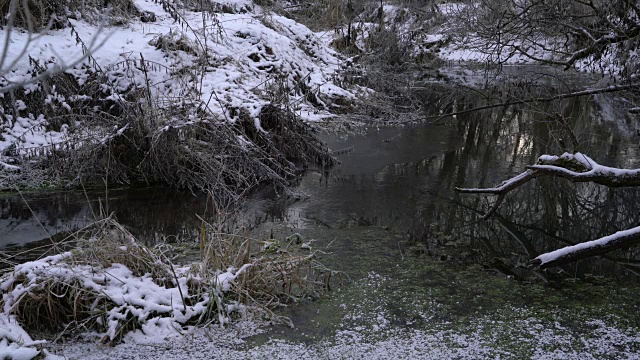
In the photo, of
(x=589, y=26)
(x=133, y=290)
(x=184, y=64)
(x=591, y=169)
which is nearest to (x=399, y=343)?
(x=133, y=290)

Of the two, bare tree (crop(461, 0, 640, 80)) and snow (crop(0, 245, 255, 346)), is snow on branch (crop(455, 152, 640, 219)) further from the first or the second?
snow (crop(0, 245, 255, 346))

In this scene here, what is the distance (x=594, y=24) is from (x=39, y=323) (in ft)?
21.8

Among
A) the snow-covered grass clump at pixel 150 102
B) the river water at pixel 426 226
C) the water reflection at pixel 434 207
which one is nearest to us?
the river water at pixel 426 226

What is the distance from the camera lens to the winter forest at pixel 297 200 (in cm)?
421

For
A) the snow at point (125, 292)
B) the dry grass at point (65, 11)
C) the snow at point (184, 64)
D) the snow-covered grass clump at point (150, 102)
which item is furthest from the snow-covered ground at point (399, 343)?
the dry grass at point (65, 11)

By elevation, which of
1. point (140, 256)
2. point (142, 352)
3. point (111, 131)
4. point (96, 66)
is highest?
point (96, 66)

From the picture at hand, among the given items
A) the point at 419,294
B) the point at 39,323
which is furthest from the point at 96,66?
the point at 419,294

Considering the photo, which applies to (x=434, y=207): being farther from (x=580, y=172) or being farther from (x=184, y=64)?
(x=184, y=64)

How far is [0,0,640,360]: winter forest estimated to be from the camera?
4215mm

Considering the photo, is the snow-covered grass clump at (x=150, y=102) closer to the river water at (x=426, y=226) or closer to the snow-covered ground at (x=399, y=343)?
the river water at (x=426, y=226)

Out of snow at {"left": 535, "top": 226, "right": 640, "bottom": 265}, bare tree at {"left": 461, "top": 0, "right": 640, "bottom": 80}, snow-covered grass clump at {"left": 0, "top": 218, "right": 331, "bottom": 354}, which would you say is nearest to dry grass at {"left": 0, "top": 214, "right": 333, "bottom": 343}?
snow-covered grass clump at {"left": 0, "top": 218, "right": 331, "bottom": 354}

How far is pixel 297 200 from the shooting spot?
752cm

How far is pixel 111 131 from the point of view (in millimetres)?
7914

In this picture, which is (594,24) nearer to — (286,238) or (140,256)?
(286,238)
